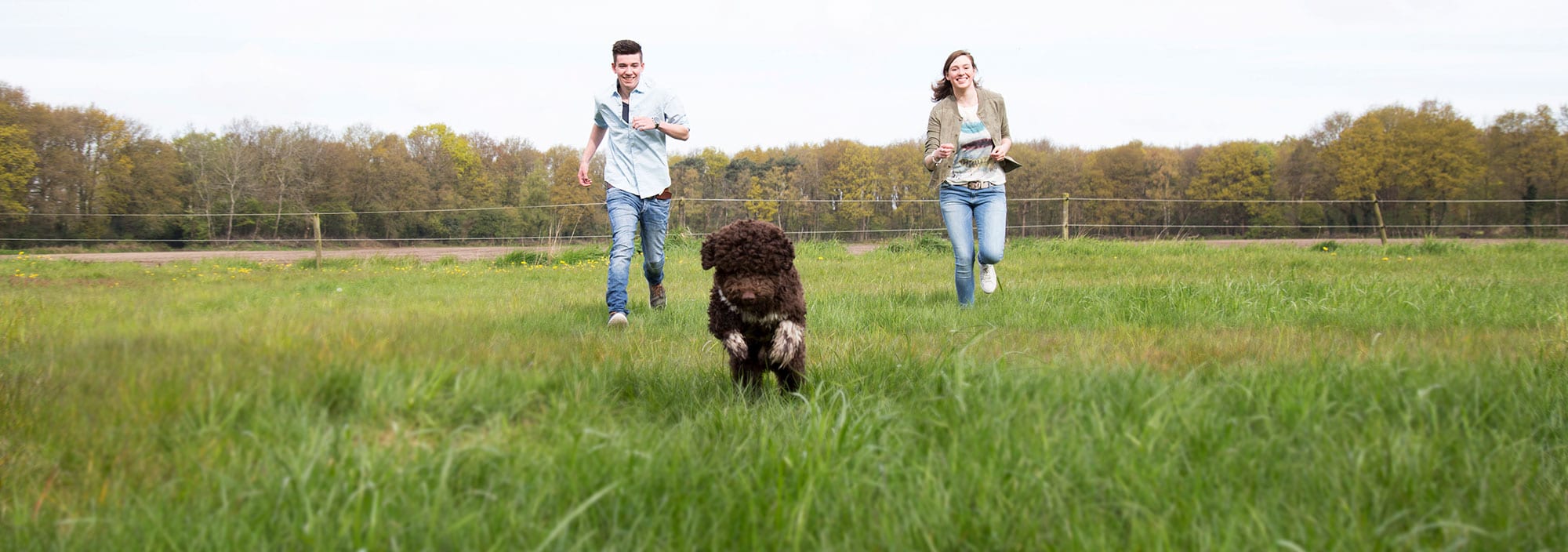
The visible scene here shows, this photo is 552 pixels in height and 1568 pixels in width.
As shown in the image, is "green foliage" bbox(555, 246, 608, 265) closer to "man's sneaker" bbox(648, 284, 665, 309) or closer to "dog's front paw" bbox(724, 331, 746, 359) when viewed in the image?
"man's sneaker" bbox(648, 284, 665, 309)

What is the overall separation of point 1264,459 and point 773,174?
43730mm

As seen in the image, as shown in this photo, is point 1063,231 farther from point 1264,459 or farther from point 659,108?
point 1264,459

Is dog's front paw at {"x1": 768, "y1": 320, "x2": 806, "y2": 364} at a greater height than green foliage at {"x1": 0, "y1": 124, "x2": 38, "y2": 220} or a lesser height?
lesser

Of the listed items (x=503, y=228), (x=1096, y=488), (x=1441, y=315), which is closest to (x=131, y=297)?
(x=1096, y=488)

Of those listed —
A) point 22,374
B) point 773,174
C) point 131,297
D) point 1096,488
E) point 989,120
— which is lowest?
point 1096,488

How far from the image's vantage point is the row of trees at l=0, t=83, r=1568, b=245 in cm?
3048

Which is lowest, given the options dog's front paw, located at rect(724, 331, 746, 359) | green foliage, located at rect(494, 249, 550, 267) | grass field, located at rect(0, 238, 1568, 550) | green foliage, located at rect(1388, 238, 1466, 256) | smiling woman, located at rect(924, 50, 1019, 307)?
grass field, located at rect(0, 238, 1568, 550)

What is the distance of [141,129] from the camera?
35750mm

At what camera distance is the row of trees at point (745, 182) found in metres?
30.5

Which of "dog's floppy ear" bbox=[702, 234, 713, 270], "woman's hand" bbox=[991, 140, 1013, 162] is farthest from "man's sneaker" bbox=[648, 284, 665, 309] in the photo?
"dog's floppy ear" bbox=[702, 234, 713, 270]

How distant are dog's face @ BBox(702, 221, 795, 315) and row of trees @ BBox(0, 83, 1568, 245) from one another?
20685mm

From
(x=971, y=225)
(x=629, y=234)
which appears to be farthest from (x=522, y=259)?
(x=971, y=225)

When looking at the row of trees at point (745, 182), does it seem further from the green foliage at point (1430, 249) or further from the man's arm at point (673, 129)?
the man's arm at point (673, 129)

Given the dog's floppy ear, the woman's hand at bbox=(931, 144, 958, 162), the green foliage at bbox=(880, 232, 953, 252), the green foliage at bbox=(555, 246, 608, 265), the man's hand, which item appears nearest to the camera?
the dog's floppy ear
